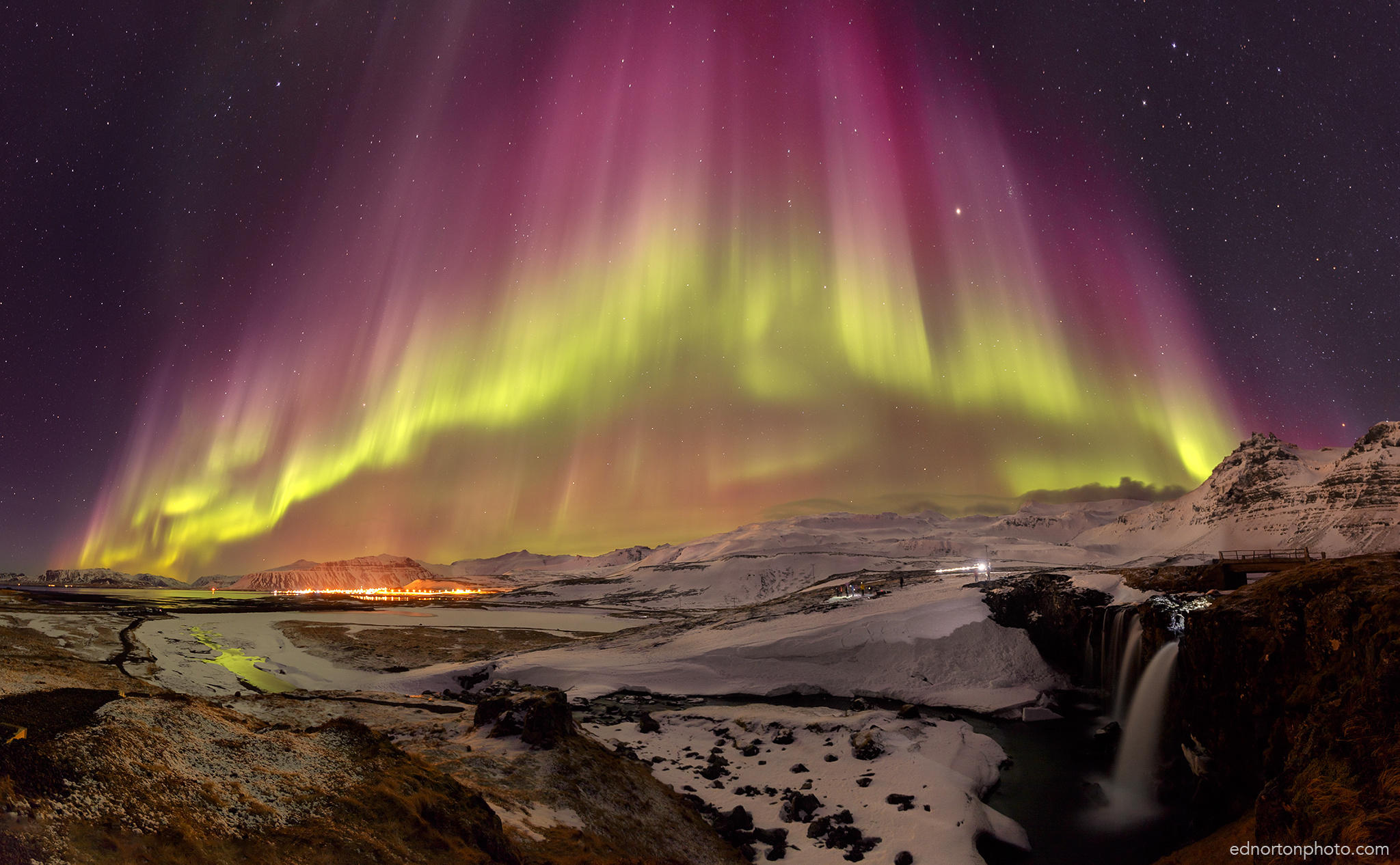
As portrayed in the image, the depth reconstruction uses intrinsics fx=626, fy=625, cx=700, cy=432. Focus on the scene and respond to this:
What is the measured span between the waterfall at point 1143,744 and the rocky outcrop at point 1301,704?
140cm

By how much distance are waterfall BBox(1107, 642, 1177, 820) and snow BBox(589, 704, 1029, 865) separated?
175 inches

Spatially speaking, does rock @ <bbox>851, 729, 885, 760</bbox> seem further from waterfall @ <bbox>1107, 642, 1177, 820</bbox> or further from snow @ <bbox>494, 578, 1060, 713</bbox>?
snow @ <bbox>494, 578, 1060, 713</bbox>

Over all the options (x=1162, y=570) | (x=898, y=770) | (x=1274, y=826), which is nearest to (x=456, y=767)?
(x=898, y=770)

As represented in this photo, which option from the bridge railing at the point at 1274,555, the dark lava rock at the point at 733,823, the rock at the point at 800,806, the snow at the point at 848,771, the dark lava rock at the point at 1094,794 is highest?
the bridge railing at the point at 1274,555

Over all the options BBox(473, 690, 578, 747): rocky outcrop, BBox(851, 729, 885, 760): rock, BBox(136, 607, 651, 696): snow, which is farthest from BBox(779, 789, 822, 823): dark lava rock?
BBox(136, 607, 651, 696): snow

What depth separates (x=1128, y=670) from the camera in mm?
32062

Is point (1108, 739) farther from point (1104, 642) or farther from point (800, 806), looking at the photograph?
point (800, 806)

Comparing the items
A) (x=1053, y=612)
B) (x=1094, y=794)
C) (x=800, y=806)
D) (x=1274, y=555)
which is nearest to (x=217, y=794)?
(x=800, y=806)

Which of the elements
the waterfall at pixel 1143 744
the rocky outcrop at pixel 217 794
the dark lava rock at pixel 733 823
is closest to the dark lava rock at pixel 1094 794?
the waterfall at pixel 1143 744

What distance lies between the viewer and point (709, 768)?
2433 cm

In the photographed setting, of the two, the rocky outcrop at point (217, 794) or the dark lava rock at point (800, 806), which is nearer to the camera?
the rocky outcrop at point (217, 794)

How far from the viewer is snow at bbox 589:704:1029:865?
1883 cm

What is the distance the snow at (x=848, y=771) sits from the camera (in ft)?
61.8

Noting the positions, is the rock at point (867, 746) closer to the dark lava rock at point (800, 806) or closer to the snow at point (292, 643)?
the dark lava rock at point (800, 806)
